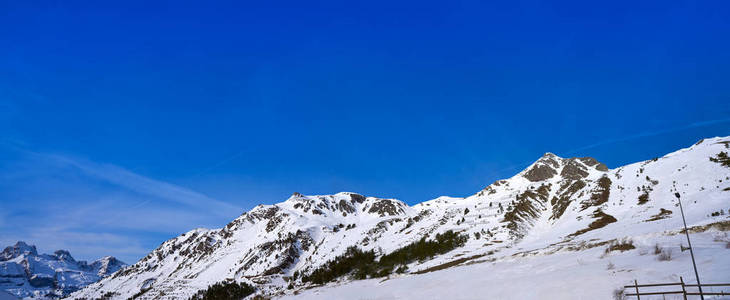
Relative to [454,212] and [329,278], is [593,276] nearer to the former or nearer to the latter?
[329,278]

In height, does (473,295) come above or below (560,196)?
below

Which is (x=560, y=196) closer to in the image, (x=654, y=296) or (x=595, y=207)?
(x=595, y=207)

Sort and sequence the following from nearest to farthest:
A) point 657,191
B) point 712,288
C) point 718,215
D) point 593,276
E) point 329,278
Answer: point 712,288
point 593,276
point 718,215
point 657,191
point 329,278

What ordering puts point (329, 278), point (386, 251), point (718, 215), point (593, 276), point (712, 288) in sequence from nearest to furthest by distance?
point (712, 288), point (593, 276), point (718, 215), point (329, 278), point (386, 251)

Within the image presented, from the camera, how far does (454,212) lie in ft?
495

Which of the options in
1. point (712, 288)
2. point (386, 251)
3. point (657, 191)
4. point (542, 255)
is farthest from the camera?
point (386, 251)

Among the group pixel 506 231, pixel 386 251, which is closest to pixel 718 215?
pixel 506 231

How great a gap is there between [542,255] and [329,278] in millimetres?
74702

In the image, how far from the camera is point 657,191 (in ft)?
259

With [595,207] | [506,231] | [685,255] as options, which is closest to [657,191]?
[595,207]

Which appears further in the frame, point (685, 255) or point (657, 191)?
point (657, 191)

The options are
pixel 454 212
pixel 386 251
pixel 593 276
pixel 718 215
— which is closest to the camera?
pixel 593 276

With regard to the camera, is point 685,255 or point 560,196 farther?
point 560,196

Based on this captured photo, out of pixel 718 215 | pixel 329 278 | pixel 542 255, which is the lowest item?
pixel 329 278
